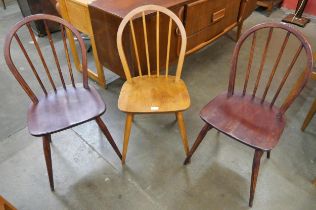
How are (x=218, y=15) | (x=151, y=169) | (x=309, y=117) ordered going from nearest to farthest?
(x=151, y=169) → (x=309, y=117) → (x=218, y=15)

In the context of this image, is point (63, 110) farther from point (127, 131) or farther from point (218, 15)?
point (218, 15)

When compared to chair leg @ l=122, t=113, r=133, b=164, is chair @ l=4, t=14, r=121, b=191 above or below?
above

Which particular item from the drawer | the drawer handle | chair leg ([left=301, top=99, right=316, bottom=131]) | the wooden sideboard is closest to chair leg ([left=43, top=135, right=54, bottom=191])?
the wooden sideboard

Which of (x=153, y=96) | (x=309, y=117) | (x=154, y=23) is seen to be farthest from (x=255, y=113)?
(x=154, y=23)

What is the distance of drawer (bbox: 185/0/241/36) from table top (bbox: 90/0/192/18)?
0.13 meters

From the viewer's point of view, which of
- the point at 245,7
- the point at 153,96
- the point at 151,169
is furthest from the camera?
the point at 245,7

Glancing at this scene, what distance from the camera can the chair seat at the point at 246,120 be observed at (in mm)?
1148

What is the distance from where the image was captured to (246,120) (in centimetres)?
124

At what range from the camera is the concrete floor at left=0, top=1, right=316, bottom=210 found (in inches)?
53.8

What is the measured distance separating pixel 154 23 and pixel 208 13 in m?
0.59

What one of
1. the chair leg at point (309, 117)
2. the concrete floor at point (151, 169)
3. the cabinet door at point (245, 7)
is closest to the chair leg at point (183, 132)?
the concrete floor at point (151, 169)

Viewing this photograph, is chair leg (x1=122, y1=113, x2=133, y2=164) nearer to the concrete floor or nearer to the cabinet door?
the concrete floor

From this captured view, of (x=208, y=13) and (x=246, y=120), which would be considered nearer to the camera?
(x=246, y=120)

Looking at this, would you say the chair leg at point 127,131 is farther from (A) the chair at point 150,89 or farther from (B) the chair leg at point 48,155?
(B) the chair leg at point 48,155
